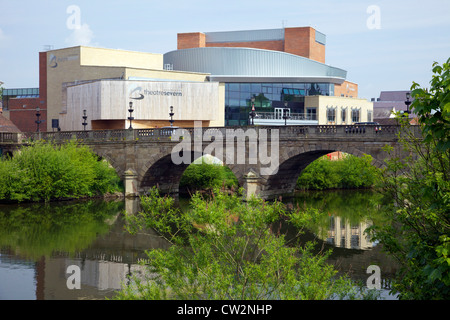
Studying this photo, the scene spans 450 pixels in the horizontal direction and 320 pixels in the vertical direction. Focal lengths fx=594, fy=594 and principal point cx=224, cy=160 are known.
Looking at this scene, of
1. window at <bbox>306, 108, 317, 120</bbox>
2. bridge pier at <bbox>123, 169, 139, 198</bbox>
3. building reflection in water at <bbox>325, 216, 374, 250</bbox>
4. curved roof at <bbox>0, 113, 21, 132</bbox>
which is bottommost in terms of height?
building reflection in water at <bbox>325, 216, 374, 250</bbox>

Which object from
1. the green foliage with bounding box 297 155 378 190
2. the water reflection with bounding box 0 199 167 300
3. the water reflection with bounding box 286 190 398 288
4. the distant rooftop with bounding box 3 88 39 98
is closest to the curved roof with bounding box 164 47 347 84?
the green foliage with bounding box 297 155 378 190

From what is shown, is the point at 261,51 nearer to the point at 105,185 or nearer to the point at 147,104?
the point at 147,104

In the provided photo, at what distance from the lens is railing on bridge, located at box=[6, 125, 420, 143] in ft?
114

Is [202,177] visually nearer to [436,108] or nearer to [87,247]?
[87,247]

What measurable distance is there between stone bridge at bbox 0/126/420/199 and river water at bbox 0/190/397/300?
11.7 ft

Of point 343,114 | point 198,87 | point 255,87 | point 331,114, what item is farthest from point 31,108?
point 343,114

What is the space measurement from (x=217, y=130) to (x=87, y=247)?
16589 mm

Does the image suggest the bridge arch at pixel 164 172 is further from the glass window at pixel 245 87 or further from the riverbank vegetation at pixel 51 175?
the glass window at pixel 245 87

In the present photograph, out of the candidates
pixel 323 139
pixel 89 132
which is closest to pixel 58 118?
pixel 89 132

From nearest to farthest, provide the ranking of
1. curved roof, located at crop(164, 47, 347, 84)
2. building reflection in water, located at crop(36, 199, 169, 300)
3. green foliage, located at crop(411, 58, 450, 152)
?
1. green foliage, located at crop(411, 58, 450, 152)
2. building reflection in water, located at crop(36, 199, 169, 300)
3. curved roof, located at crop(164, 47, 347, 84)

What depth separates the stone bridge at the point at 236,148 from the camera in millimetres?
35719

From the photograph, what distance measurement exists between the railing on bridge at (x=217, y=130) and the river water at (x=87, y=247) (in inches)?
205

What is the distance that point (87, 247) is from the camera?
1042 inches

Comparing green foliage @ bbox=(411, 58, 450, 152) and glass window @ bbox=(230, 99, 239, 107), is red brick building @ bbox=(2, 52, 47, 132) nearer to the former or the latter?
glass window @ bbox=(230, 99, 239, 107)
